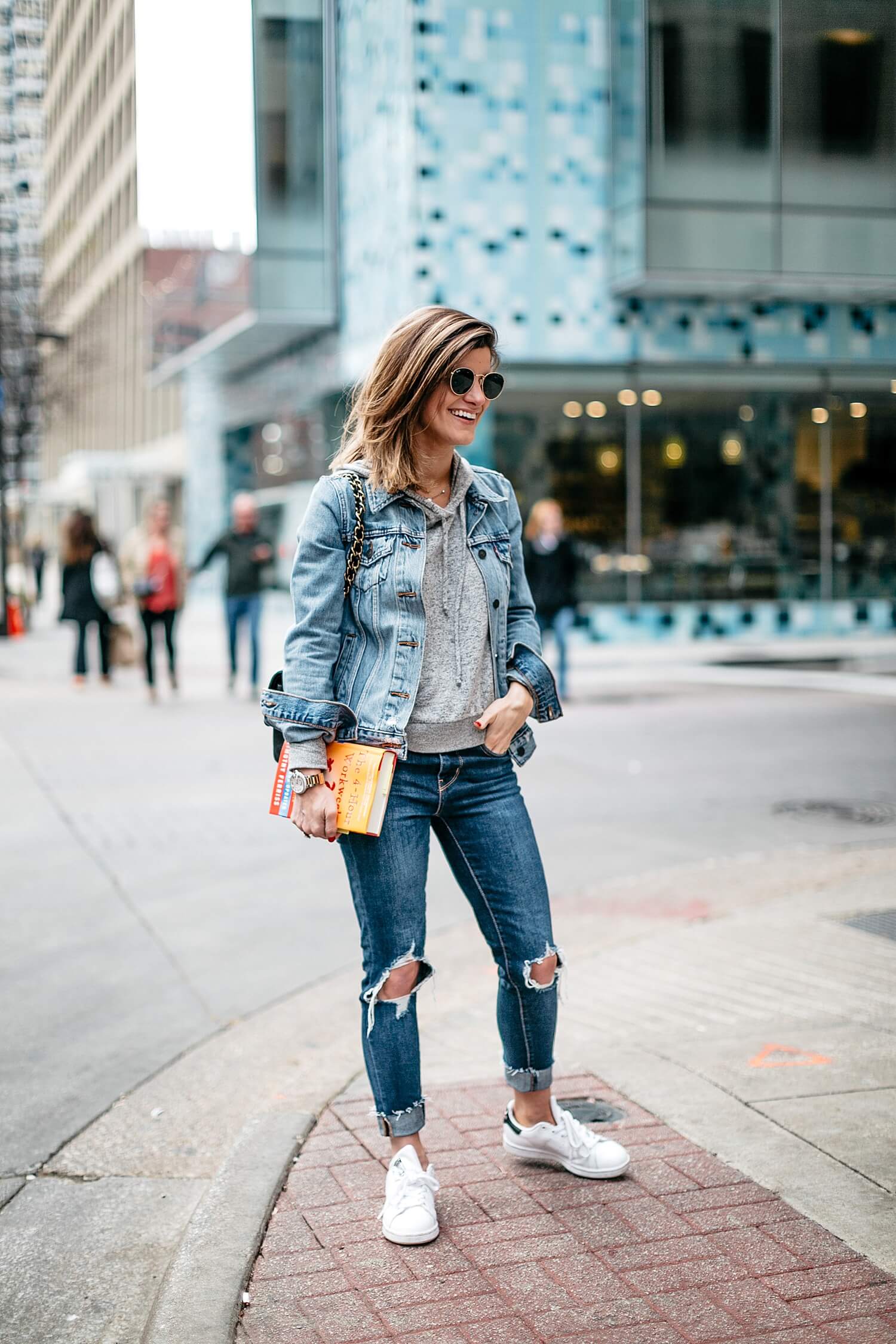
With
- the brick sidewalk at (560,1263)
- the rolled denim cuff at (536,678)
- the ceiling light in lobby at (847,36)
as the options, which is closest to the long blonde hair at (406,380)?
the rolled denim cuff at (536,678)

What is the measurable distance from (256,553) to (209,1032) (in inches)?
404

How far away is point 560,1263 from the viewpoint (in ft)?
9.83

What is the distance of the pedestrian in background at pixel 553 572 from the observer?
14.1 metres

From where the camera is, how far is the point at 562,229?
2067cm

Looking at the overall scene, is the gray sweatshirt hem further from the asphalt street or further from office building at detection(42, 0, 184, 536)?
office building at detection(42, 0, 184, 536)

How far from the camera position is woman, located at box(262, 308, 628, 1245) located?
3084mm

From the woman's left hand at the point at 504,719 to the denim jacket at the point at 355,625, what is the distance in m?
0.14

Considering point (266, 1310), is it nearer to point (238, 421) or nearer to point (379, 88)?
point (379, 88)

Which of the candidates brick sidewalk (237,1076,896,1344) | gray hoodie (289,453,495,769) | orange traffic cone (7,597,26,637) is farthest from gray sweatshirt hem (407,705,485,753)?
orange traffic cone (7,597,26,637)

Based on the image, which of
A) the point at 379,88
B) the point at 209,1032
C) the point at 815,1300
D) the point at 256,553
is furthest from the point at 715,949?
the point at 379,88

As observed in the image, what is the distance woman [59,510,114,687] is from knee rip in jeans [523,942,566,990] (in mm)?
13243

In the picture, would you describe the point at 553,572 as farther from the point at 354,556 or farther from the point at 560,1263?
the point at 560,1263

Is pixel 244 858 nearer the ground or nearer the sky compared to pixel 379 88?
nearer the ground

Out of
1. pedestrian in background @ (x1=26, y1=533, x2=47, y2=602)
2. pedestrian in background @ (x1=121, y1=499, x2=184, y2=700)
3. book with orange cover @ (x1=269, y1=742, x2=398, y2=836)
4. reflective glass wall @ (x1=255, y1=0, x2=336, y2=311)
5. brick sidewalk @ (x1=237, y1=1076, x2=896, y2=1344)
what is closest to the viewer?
brick sidewalk @ (x1=237, y1=1076, x2=896, y2=1344)
